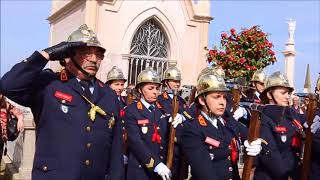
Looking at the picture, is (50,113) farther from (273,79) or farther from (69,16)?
(69,16)

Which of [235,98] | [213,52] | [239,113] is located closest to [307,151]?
[239,113]

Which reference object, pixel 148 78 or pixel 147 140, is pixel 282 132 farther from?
pixel 148 78

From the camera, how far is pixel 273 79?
4.76 metres

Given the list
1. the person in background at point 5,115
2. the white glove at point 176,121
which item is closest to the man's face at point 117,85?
the person in background at point 5,115

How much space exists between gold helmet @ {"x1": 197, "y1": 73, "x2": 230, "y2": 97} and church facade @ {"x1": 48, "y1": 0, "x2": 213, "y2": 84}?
1208 centimetres

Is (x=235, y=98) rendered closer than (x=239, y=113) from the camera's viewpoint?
No

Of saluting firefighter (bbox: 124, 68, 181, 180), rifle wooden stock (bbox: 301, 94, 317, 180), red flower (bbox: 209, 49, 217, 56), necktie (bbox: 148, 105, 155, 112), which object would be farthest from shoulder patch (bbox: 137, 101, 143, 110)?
red flower (bbox: 209, 49, 217, 56)

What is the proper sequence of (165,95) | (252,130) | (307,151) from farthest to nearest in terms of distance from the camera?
(165,95)
(307,151)
(252,130)

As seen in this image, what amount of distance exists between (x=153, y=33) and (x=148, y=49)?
28.8 inches

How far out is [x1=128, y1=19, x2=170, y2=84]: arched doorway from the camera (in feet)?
56.4

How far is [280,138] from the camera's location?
433 cm

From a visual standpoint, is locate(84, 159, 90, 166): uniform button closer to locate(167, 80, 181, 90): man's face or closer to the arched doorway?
locate(167, 80, 181, 90): man's face

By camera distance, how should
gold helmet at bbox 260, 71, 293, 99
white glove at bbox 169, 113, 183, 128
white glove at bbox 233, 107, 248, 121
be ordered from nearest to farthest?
1. gold helmet at bbox 260, 71, 293, 99
2. white glove at bbox 169, 113, 183, 128
3. white glove at bbox 233, 107, 248, 121

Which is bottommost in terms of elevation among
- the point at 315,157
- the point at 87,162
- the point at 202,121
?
the point at 315,157
